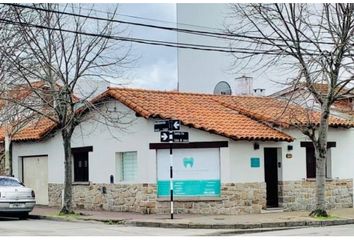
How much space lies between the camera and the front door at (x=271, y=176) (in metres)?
24.7

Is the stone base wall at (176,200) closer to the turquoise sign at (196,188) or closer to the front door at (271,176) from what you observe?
the turquoise sign at (196,188)

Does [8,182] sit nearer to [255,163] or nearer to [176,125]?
[176,125]

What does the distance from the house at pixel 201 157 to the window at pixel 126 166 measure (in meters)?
0.04

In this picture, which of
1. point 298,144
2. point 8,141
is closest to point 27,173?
point 8,141

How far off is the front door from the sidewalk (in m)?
1.36

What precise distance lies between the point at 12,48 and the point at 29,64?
2396 mm

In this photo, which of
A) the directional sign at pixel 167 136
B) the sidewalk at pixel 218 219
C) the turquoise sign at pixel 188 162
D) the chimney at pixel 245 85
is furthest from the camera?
the chimney at pixel 245 85

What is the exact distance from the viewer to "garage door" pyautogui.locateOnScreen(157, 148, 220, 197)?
23203mm

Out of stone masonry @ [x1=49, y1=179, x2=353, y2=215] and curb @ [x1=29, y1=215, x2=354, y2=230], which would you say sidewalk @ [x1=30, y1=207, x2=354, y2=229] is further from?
stone masonry @ [x1=49, y1=179, x2=353, y2=215]

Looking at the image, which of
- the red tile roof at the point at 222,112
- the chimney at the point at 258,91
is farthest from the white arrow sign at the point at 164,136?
the chimney at the point at 258,91

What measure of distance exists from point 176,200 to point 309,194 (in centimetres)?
534

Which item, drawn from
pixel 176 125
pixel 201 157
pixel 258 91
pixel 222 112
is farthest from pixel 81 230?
pixel 258 91

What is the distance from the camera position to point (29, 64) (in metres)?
23.5

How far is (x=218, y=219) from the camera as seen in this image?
20.8m
